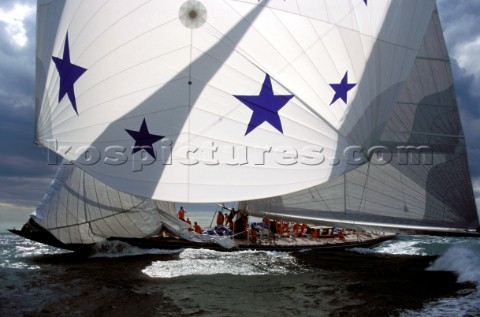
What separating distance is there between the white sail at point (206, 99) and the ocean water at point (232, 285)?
251 cm

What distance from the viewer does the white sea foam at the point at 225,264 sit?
13.8 m

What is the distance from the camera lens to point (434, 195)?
1669 centimetres

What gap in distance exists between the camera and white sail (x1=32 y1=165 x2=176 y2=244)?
16.9 metres

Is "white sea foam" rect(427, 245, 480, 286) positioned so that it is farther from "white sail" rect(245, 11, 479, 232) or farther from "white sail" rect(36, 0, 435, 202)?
"white sail" rect(36, 0, 435, 202)

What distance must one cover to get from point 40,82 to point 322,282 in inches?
379

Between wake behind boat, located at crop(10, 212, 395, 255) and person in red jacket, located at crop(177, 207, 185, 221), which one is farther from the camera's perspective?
person in red jacket, located at crop(177, 207, 185, 221)

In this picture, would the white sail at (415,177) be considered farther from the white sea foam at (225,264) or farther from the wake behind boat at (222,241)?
the wake behind boat at (222,241)

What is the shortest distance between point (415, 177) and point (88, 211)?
495 inches

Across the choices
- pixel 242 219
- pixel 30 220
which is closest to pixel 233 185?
pixel 242 219

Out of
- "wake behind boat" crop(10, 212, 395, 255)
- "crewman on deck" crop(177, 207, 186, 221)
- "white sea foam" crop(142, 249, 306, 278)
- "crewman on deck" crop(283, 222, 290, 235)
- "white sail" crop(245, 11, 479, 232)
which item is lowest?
"white sea foam" crop(142, 249, 306, 278)

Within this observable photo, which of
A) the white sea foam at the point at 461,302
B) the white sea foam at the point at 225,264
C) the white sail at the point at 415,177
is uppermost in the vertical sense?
the white sail at the point at 415,177

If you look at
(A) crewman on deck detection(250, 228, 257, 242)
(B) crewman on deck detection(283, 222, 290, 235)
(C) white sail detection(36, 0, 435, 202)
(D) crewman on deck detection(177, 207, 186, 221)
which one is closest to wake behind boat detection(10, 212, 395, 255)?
(A) crewman on deck detection(250, 228, 257, 242)

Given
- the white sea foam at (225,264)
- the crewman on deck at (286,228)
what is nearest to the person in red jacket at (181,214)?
the white sea foam at (225,264)

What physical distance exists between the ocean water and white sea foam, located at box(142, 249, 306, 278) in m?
0.03
